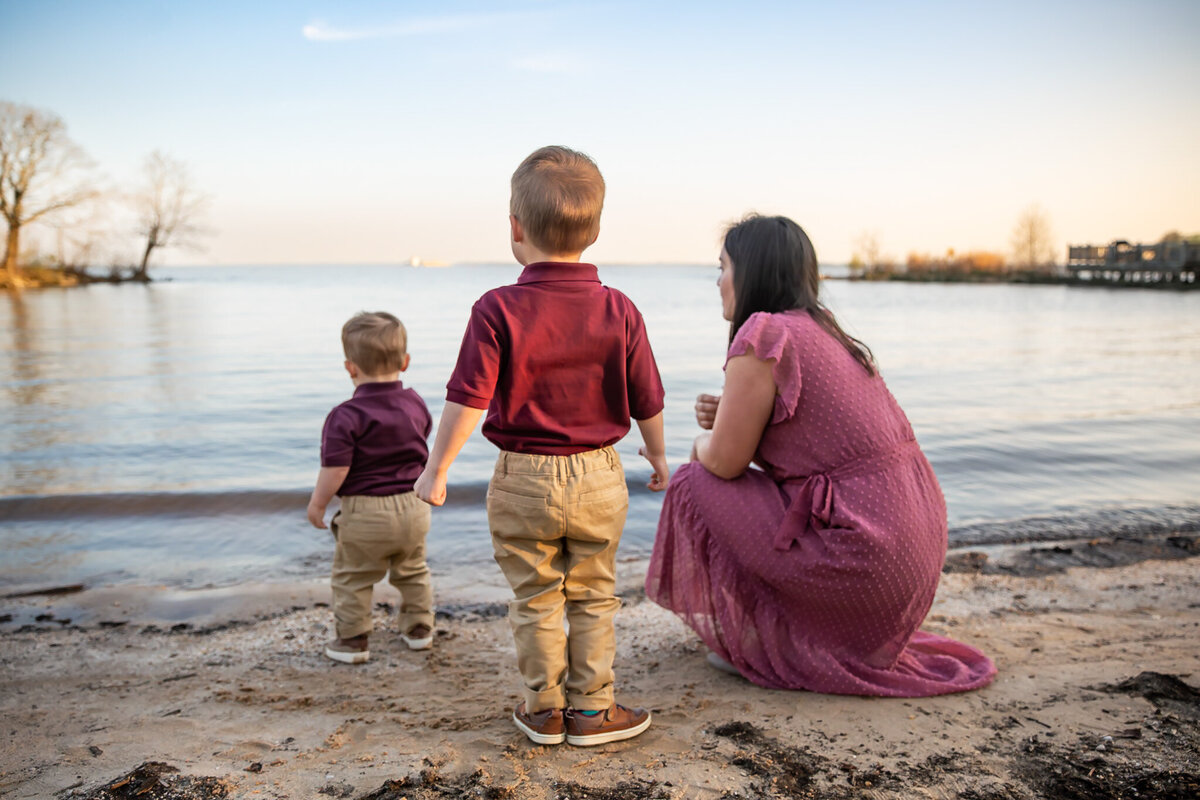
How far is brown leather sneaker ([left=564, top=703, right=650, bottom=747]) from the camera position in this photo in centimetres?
257

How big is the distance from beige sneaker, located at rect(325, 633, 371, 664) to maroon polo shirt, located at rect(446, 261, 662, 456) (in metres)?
1.52

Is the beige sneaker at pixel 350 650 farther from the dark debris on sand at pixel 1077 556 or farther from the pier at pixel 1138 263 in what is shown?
the pier at pixel 1138 263

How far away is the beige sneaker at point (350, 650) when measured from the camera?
140 inches

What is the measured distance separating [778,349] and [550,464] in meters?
0.87

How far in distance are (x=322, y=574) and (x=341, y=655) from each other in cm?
162

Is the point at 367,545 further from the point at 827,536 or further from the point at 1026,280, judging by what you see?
the point at 1026,280

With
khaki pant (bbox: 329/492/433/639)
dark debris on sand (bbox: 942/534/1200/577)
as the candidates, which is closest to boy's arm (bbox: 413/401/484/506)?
khaki pant (bbox: 329/492/433/639)

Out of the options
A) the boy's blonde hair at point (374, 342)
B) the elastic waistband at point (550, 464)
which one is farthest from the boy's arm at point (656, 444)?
the boy's blonde hair at point (374, 342)

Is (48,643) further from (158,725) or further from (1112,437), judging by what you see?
(1112,437)

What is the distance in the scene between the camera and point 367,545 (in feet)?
11.8

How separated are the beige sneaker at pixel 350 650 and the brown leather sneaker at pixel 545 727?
118cm

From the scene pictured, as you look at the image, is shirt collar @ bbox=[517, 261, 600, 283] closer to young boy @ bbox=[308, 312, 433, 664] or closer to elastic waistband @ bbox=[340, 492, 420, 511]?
young boy @ bbox=[308, 312, 433, 664]

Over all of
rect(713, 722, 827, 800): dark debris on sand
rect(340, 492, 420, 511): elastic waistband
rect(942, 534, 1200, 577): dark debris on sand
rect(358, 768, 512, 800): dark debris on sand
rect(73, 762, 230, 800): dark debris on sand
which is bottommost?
rect(942, 534, 1200, 577): dark debris on sand

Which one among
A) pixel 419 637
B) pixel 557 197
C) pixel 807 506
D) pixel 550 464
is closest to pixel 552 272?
pixel 557 197
